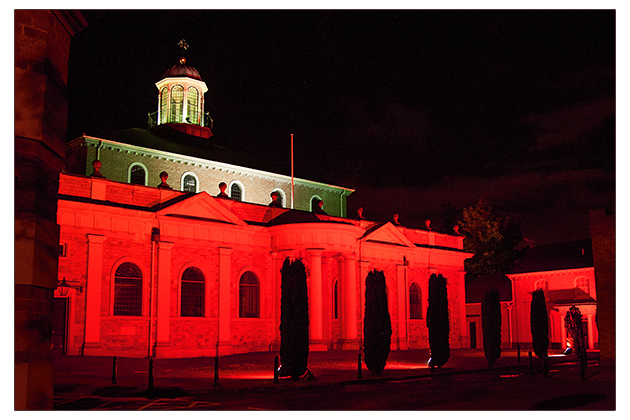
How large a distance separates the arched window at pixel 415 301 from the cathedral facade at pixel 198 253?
9cm

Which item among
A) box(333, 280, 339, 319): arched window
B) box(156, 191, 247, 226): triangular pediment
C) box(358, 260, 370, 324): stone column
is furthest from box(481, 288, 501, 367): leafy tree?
box(156, 191, 247, 226): triangular pediment

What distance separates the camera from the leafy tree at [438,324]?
2464 centimetres

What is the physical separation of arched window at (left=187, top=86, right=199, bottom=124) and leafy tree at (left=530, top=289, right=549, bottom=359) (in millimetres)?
25587

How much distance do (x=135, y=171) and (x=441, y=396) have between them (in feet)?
85.5

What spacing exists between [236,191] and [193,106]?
850 centimetres

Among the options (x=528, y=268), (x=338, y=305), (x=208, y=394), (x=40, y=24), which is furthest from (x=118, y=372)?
(x=528, y=268)

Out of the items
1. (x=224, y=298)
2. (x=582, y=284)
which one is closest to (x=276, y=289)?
(x=224, y=298)

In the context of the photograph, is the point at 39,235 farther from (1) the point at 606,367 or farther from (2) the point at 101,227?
(2) the point at 101,227

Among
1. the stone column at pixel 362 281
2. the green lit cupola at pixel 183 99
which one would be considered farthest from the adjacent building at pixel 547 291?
the green lit cupola at pixel 183 99

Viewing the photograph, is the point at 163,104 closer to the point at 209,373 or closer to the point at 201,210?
the point at 201,210

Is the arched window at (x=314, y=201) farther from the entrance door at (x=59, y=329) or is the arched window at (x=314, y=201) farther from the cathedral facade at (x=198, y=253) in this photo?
the entrance door at (x=59, y=329)

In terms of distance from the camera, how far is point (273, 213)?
121 feet

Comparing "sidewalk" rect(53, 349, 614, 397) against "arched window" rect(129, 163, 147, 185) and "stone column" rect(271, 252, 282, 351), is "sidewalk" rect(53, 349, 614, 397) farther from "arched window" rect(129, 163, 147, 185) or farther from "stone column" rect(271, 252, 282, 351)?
"arched window" rect(129, 163, 147, 185)

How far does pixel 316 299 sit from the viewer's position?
34.2 meters
